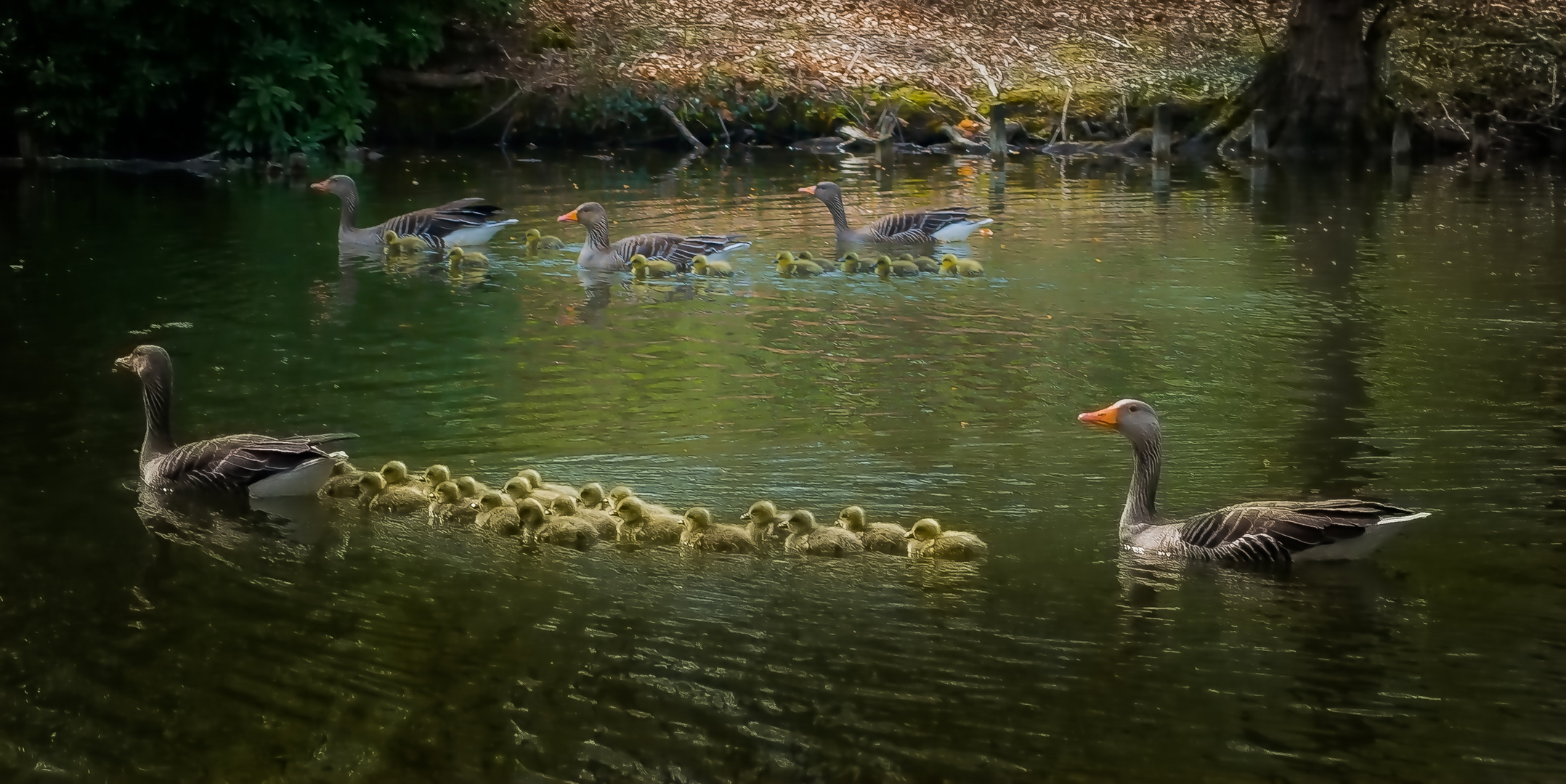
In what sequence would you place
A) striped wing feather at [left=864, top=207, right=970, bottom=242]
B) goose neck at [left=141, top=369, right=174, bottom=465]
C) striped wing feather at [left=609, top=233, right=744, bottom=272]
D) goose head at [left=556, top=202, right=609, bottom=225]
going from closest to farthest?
goose neck at [left=141, top=369, right=174, bottom=465] → striped wing feather at [left=609, top=233, right=744, bottom=272] → goose head at [left=556, top=202, right=609, bottom=225] → striped wing feather at [left=864, top=207, right=970, bottom=242]

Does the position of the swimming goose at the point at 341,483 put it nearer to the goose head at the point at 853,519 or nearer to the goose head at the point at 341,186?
the goose head at the point at 853,519

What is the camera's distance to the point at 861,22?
34.9 meters

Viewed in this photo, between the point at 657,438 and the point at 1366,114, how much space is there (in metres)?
20.4

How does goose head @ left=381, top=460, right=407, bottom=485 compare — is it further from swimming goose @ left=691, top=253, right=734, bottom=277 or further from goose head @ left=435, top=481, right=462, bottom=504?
swimming goose @ left=691, top=253, right=734, bottom=277

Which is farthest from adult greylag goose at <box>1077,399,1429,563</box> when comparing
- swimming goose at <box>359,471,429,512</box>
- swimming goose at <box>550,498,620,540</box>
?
swimming goose at <box>359,471,429,512</box>

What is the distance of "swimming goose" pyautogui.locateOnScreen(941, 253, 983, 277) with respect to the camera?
16750mm

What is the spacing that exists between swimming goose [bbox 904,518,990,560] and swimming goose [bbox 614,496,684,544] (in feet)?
3.86

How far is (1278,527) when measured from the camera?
823 cm

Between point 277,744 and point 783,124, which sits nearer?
point 277,744

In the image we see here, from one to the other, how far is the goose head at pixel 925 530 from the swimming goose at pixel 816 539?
27 centimetres

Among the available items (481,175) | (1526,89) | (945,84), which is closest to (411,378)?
(481,175)

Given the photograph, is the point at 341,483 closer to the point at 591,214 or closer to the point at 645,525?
the point at 645,525

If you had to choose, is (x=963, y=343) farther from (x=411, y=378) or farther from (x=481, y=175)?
(x=481, y=175)

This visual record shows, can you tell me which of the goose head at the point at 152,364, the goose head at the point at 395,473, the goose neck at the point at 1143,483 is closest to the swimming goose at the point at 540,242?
the goose head at the point at 152,364
